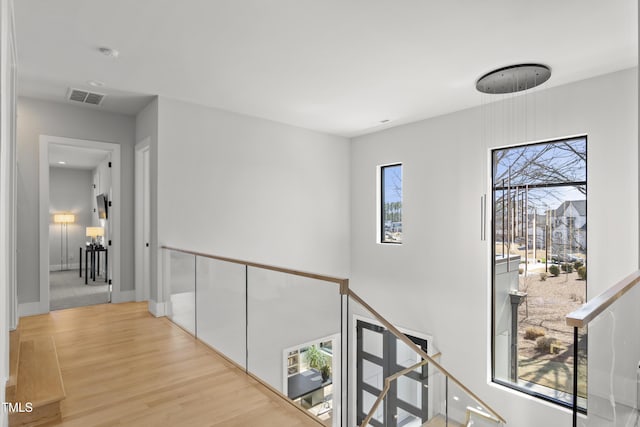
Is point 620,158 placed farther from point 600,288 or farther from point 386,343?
point 386,343

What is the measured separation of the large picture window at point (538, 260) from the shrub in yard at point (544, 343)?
1cm

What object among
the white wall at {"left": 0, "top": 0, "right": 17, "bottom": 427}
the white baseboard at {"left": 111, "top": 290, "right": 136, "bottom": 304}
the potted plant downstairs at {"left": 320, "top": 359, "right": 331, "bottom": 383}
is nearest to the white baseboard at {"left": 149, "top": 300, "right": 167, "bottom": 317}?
the white baseboard at {"left": 111, "top": 290, "right": 136, "bottom": 304}

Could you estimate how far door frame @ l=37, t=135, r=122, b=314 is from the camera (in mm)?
4992

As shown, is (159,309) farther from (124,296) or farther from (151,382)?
(151,382)

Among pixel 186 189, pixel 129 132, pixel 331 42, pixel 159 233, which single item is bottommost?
pixel 159 233

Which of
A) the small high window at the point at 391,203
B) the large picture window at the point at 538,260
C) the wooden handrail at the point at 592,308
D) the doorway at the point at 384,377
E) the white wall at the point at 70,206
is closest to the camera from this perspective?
the wooden handrail at the point at 592,308

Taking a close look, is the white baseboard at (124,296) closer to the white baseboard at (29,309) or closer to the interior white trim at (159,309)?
the white baseboard at (29,309)

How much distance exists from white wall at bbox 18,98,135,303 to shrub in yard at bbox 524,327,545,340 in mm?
5836

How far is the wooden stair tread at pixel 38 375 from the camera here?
2482 mm

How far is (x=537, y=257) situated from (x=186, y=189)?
4868 mm

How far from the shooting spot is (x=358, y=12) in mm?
2988

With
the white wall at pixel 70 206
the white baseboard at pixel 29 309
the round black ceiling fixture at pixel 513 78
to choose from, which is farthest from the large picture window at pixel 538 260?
the white wall at pixel 70 206

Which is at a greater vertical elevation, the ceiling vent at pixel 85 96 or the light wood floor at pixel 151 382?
the ceiling vent at pixel 85 96

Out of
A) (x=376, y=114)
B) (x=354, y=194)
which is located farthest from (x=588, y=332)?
(x=354, y=194)
